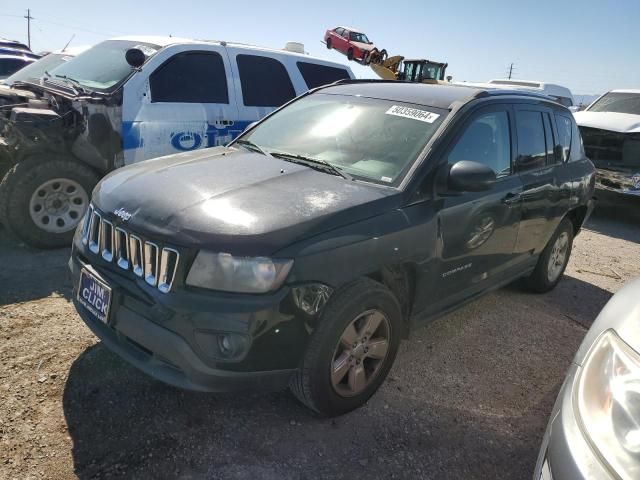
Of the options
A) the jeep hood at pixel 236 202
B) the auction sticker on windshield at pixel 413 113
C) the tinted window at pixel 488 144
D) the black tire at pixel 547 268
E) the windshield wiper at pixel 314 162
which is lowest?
the black tire at pixel 547 268

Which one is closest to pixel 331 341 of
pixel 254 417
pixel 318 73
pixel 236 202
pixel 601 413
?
pixel 254 417

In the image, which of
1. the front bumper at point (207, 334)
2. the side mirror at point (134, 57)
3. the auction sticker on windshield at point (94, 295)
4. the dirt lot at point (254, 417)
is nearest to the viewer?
the front bumper at point (207, 334)

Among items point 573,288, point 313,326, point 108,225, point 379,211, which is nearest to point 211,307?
point 313,326

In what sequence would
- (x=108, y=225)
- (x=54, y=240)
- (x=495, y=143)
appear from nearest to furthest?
(x=108, y=225), (x=495, y=143), (x=54, y=240)

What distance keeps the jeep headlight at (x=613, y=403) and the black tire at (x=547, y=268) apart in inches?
116

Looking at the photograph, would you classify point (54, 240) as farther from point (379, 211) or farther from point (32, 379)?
point (379, 211)

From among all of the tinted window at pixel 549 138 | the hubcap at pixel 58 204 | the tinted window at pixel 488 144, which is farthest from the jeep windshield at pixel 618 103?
the hubcap at pixel 58 204

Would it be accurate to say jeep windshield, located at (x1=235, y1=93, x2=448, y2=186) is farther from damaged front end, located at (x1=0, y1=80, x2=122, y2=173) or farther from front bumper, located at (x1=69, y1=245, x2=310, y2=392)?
damaged front end, located at (x1=0, y1=80, x2=122, y2=173)

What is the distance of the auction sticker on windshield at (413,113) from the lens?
124 inches

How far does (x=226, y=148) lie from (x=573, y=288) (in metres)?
3.93

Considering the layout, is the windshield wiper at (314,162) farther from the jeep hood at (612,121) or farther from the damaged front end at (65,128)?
the jeep hood at (612,121)

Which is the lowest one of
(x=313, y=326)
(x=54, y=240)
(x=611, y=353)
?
(x=54, y=240)

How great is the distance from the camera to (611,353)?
69.1 inches

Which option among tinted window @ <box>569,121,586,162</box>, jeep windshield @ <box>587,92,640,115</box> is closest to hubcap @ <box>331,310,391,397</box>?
tinted window @ <box>569,121,586,162</box>
